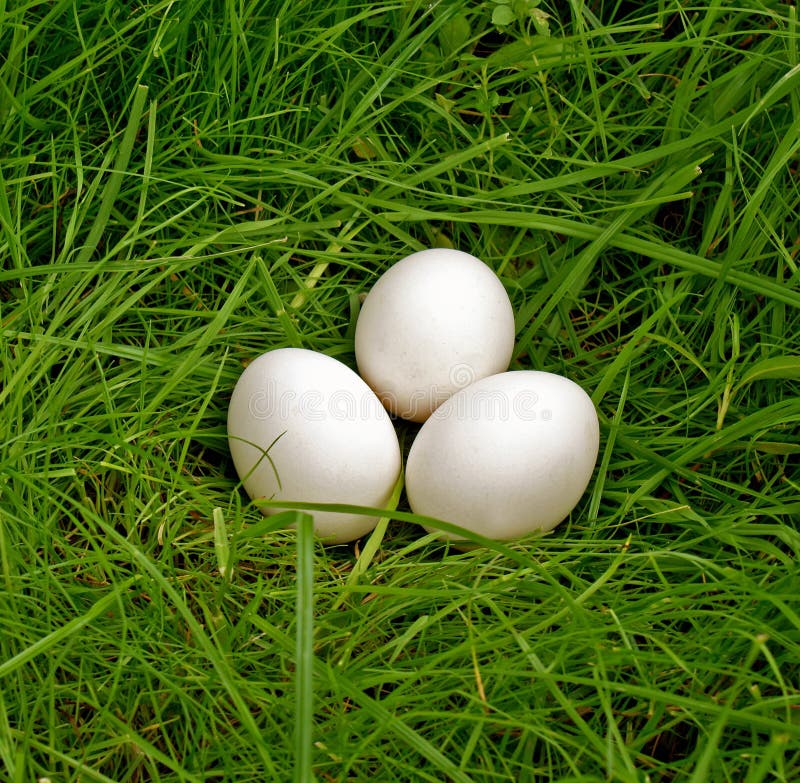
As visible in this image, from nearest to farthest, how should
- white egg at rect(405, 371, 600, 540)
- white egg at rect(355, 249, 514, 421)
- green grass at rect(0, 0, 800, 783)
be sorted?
1. green grass at rect(0, 0, 800, 783)
2. white egg at rect(405, 371, 600, 540)
3. white egg at rect(355, 249, 514, 421)

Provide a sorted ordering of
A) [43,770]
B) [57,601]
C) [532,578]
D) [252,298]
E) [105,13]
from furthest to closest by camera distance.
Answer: [252,298] < [105,13] < [532,578] < [57,601] < [43,770]

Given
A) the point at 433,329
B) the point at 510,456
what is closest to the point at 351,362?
the point at 433,329

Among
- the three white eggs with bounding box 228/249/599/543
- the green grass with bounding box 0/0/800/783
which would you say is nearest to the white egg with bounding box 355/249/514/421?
the three white eggs with bounding box 228/249/599/543

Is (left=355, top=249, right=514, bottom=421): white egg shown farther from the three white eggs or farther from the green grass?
the green grass

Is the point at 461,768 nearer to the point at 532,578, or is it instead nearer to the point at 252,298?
the point at 532,578

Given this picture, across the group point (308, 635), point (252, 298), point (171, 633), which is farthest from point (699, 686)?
point (252, 298)

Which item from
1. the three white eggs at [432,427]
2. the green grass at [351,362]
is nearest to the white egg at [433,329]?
the three white eggs at [432,427]
